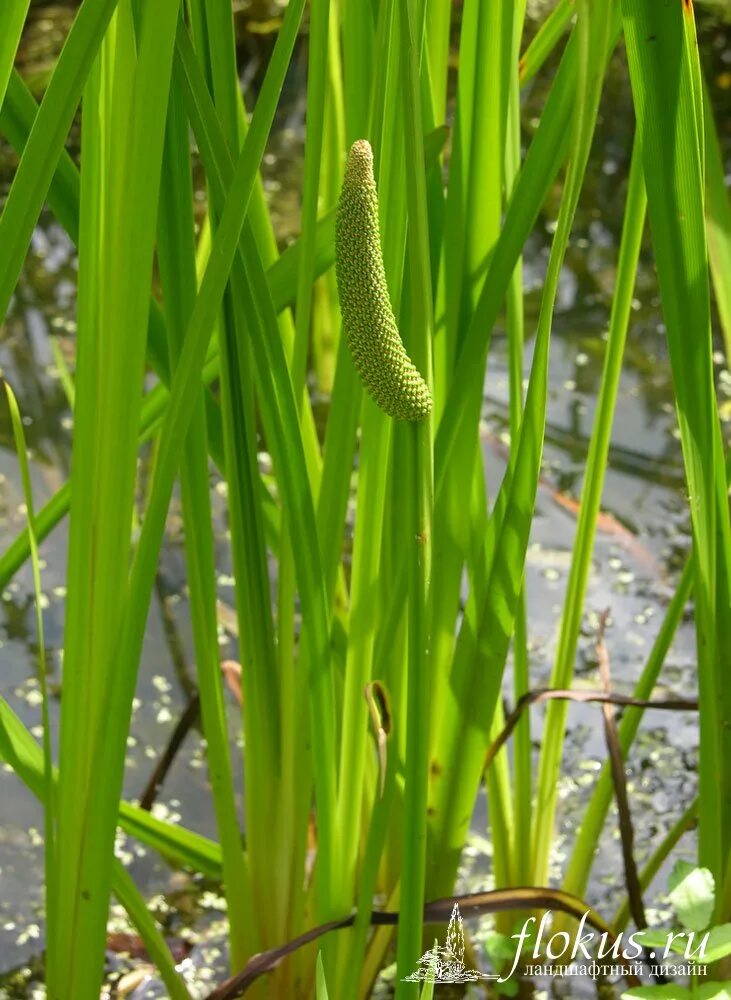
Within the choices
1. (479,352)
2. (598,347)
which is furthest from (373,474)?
(598,347)

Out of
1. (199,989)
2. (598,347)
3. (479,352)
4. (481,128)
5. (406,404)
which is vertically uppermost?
(598,347)

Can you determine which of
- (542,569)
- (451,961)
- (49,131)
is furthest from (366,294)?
(542,569)

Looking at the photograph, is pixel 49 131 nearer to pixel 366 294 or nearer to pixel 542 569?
pixel 366 294

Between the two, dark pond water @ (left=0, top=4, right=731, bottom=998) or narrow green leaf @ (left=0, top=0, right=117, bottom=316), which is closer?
narrow green leaf @ (left=0, top=0, right=117, bottom=316)

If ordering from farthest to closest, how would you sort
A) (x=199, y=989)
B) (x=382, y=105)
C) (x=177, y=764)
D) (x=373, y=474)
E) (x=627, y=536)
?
(x=627, y=536), (x=177, y=764), (x=199, y=989), (x=373, y=474), (x=382, y=105)

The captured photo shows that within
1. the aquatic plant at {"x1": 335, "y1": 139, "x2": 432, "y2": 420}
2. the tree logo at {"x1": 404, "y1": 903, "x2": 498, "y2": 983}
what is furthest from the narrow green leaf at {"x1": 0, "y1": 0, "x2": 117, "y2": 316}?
the tree logo at {"x1": 404, "y1": 903, "x2": 498, "y2": 983}

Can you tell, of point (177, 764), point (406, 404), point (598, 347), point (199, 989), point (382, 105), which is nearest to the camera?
point (406, 404)

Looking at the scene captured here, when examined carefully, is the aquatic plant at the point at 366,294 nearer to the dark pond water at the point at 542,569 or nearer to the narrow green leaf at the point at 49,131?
the narrow green leaf at the point at 49,131

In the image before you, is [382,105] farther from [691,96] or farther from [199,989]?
[199,989]

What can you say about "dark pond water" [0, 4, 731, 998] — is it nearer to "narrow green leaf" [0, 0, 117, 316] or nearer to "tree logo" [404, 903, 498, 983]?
"tree logo" [404, 903, 498, 983]
